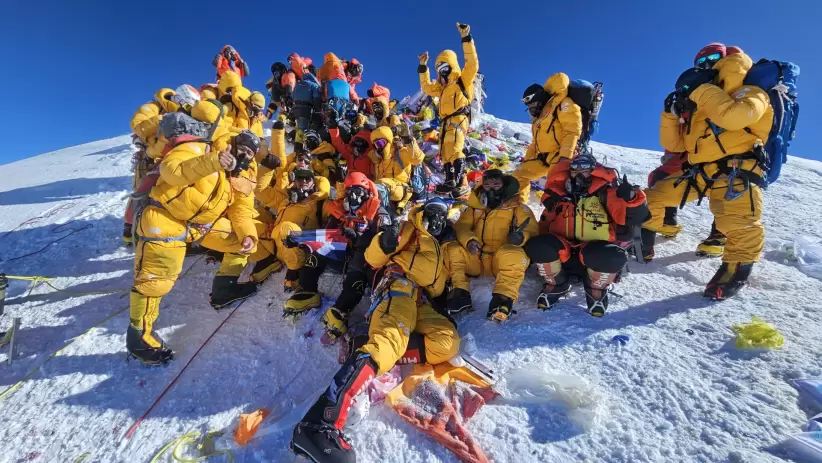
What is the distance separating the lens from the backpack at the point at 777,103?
2.97m

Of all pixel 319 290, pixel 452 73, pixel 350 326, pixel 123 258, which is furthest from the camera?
pixel 452 73

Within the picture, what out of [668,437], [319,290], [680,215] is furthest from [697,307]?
[319,290]

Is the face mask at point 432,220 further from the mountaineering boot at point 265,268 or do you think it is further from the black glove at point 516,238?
the mountaineering boot at point 265,268

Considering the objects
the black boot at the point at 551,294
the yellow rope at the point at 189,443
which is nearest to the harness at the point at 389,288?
the black boot at the point at 551,294

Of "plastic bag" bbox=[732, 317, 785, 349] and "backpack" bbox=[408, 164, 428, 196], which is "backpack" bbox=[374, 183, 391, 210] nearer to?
"backpack" bbox=[408, 164, 428, 196]

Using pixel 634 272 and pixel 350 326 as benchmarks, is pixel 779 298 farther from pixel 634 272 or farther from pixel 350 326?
pixel 350 326

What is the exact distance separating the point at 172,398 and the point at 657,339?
3958mm

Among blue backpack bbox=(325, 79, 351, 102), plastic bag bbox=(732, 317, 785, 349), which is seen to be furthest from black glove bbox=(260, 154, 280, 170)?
blue backpack bbox=(325, 79, 351, 102)

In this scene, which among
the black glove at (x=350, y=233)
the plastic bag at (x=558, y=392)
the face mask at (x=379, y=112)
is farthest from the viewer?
the face mask at (x=379, y=112)

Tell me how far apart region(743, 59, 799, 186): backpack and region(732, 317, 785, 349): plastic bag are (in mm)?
1427

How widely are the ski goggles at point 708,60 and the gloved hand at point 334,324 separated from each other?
429 centimetres

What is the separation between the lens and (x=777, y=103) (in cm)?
304

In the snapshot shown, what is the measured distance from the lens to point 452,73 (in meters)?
6.16

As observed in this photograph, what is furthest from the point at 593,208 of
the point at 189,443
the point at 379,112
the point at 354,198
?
the point at 379,112
